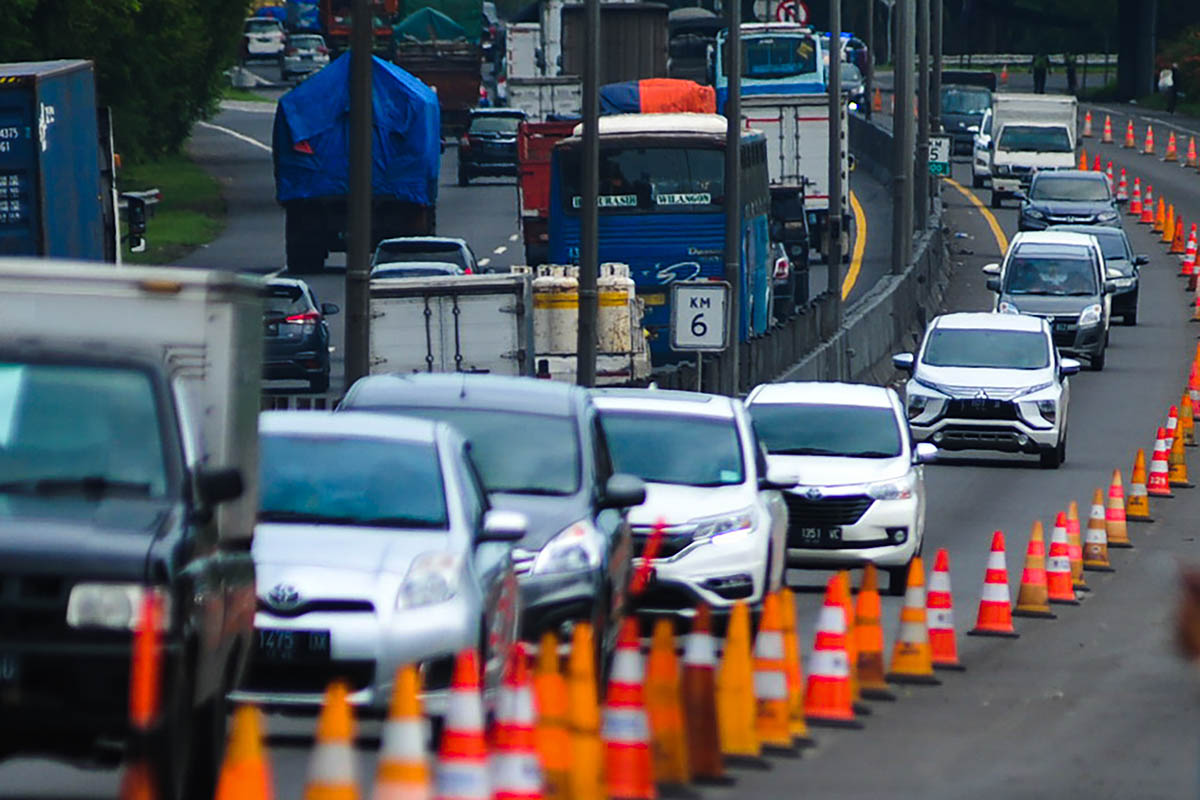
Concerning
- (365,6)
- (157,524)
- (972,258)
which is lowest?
(972,258)

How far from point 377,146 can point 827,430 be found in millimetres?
28295

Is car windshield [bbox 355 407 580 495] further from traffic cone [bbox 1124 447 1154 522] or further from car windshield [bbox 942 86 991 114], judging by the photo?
car windshield [bbox 942 86 991 114]

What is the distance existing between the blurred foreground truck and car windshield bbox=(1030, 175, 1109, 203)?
48.8 meters

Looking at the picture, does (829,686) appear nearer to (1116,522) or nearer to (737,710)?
(737,710)

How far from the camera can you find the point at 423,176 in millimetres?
51531

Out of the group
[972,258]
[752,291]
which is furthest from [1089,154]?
[752,291]

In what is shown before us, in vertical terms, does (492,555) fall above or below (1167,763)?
above

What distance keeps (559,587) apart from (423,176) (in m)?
37.7

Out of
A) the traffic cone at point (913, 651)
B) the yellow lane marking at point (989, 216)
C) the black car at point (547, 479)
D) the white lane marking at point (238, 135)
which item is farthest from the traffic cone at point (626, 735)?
the white lane marking at point (238, 135)

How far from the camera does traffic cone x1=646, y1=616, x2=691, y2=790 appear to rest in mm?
11242

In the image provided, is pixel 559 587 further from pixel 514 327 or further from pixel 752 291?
pixel 752 291

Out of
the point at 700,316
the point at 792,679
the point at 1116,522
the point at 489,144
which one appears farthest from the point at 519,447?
the point at 489,144

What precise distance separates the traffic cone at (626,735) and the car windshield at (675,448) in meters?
7.66

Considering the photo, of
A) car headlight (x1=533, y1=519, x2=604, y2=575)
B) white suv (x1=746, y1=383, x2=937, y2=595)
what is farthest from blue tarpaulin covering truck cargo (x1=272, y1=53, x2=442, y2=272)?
car headlight (x1=533, y1=519, x2=604, y2=575)
